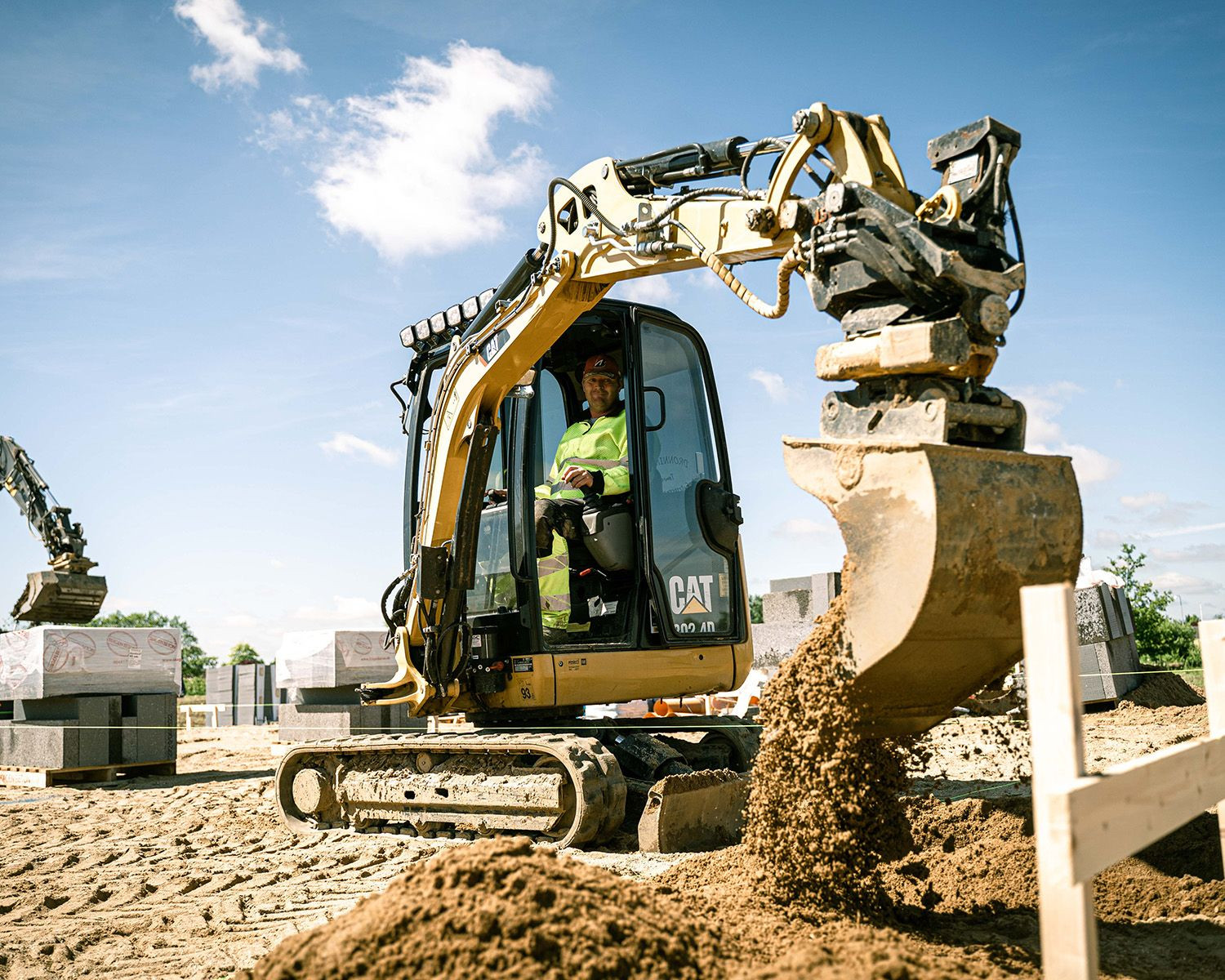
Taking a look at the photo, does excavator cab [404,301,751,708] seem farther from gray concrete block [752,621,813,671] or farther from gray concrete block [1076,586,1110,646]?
gray concrete block [752,621,813,671]

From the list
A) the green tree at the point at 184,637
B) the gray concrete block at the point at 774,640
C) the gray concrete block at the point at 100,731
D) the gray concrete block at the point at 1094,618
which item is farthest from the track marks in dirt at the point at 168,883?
the green tree at the point at 184,637

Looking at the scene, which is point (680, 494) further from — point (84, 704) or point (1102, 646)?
point (84, 704)

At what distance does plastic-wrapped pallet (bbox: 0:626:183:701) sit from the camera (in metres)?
11.2

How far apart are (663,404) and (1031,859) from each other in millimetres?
3509

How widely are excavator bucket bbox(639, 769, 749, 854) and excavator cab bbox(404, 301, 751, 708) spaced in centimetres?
83

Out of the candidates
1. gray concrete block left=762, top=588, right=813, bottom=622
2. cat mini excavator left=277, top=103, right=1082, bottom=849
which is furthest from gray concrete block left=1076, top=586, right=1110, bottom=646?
cat mini excavator left=277, top=103, right=1082, bottom=849

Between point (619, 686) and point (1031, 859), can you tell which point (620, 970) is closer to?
point (1031, 859)

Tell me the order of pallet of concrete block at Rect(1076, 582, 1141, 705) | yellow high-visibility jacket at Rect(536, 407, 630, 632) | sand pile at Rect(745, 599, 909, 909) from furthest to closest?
1. pallet of concrete block at Rect(1076, 582, 1141, 705)
2. yellow high-visibility jacket at Rect(536, 407, 630, 632)
3. sand pile at Rect(745, 599, 909, 909)

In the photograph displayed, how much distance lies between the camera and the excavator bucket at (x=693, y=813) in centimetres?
582

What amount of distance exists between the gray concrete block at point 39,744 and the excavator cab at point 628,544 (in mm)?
6397

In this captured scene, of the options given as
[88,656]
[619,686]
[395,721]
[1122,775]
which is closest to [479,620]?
[619,686]

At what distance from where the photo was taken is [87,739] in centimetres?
1126

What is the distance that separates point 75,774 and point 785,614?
8.27 m

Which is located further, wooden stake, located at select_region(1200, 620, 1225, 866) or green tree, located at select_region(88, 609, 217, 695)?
green tree, located at select_region(88, 609, 217, 695)
